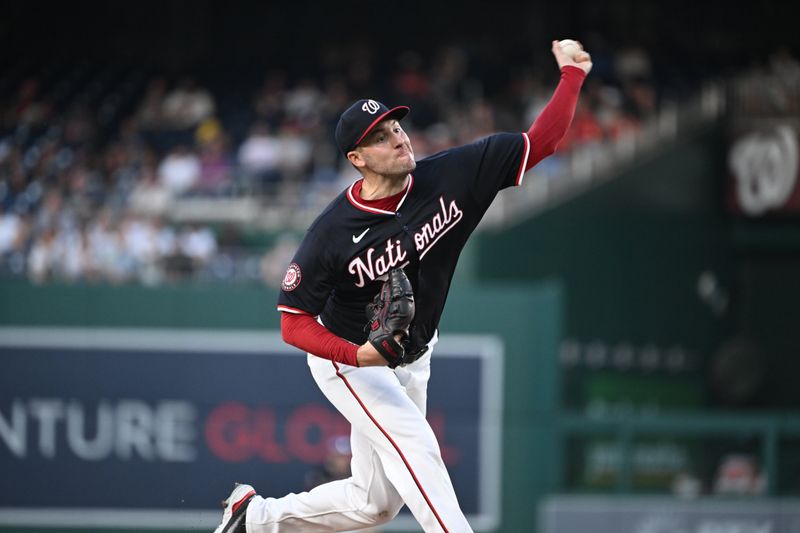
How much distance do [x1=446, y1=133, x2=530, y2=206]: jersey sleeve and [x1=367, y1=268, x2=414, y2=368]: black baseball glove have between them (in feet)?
1.82

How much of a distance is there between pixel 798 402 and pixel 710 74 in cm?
415

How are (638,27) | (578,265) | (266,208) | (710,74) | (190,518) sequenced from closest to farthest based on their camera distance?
1. (190,518)
2. (266,208)
3. (578,265)
4. (710,74)
5. (638,27)

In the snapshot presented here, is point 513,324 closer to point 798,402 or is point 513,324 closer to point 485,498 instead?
point 485,498

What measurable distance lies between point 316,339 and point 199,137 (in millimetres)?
10743

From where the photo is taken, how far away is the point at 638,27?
736 inches

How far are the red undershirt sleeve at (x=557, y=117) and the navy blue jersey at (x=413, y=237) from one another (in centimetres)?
4

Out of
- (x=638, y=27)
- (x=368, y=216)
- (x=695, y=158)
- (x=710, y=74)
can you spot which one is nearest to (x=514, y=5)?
(x=638, y=27)

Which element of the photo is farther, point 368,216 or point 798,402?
point 798,402

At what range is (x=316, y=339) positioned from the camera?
16.2 feet

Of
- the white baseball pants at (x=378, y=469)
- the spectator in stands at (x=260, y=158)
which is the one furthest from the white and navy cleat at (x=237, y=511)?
the spectator in stands at (x=260, y=158)

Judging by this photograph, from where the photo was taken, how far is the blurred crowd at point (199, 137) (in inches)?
462

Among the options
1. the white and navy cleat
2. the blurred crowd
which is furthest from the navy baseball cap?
the blurred crowd

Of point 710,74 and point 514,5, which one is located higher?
point 514,5

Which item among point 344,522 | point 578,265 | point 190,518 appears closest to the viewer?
point 344,522
